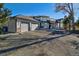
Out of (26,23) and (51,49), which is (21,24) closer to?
(26,23)

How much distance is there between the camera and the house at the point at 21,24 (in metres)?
5.11

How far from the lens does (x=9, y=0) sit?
16.0ft

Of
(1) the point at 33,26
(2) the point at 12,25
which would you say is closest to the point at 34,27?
(1) the point at 33,26

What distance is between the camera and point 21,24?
5.37m

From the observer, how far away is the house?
511 cm

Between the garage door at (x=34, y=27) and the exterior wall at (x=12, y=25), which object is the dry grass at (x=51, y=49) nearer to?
the garage door at (x=34, y=27)

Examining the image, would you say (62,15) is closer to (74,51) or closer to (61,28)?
(61,28)

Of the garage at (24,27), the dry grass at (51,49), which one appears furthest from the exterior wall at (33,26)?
the dry grass at (51,49)

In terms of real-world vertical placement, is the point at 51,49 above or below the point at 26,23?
below

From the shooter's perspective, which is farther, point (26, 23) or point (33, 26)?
point (26, 23)

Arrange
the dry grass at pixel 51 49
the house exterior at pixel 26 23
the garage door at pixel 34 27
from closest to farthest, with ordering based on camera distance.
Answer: the dry grass at pixel 51 49
the house exterior at pixel 26 23
the garage door at pixel 34 27

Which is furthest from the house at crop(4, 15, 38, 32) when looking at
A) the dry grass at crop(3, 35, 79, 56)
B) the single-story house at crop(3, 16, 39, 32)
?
the dry grass at crop(3, 35, 79, 56)

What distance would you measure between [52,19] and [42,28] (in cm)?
40

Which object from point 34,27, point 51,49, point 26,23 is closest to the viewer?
point 51,49
